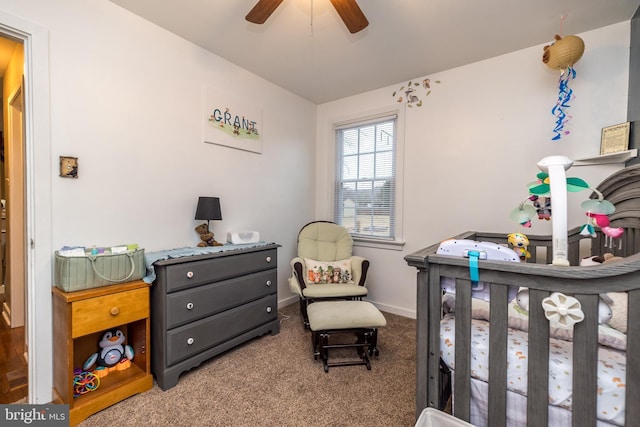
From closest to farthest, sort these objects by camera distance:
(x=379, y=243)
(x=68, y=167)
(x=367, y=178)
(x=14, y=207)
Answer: (x=68, y=167)
(x=14, y=207)
(x=379, y=243)
(x=367, y=178)

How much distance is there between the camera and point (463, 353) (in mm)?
1073

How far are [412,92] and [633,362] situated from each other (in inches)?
108

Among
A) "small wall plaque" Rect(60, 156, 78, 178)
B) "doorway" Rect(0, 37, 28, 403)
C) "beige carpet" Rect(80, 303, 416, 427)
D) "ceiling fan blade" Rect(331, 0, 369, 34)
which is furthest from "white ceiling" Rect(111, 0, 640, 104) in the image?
"beige carpet" Rect(80, 303, 416, 427)

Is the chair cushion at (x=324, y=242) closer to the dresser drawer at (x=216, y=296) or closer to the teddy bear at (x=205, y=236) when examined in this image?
the dresser drawer at (x=216, y=296)

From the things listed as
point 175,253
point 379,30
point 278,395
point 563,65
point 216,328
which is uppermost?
point 379,30

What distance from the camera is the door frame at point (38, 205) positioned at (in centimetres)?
157

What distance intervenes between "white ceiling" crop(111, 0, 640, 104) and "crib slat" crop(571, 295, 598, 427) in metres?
1.94

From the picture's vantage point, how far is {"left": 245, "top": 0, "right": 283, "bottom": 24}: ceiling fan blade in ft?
4.91

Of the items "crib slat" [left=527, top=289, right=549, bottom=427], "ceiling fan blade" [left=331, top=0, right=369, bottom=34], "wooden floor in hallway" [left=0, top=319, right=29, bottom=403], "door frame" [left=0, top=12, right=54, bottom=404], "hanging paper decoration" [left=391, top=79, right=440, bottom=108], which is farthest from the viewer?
"hanging paper decoration" [left=391, top=79, right=440, bottom=108]

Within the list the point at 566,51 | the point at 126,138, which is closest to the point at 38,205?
the point at 126,138

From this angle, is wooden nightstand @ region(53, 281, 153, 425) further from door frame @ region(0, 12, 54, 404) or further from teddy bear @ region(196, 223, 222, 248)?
teddy bear @ region(196, 223, 222, 248)

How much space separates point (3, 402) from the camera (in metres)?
1.61

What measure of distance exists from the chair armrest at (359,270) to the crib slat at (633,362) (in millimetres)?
1904

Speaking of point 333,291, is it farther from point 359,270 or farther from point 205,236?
point 205,236
